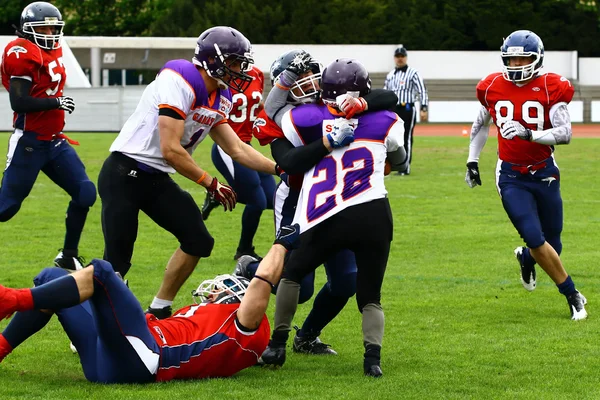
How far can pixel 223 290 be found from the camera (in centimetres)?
504

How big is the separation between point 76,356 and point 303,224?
4.49 feet

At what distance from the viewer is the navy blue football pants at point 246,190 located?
8.50 meters

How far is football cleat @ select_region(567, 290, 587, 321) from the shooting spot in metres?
6.22

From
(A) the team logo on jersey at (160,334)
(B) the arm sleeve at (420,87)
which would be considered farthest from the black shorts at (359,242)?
(B) the arm sleeve at (420,87)

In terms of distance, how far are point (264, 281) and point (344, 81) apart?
3.26 feet

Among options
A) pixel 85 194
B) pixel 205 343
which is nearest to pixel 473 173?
pixel 85 194

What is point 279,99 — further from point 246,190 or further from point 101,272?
point 246,190

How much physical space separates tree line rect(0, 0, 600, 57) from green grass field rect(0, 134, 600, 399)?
100ft

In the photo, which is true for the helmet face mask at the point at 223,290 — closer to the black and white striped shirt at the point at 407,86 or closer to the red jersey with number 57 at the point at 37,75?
the red jersey with number 57 at the point at 37,75

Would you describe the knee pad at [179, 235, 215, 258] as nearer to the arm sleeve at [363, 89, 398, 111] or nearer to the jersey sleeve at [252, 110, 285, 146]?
the jersey sleeve at [252, 110, 285, 146]

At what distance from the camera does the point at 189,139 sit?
5.74 meters

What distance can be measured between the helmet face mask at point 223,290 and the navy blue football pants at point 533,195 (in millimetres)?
2178

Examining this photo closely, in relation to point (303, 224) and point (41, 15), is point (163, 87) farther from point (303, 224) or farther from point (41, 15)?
point (41, 15)

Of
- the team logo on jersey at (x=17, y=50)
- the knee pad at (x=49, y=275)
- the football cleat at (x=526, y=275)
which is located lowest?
the football cleat at (x=526, y=275)
